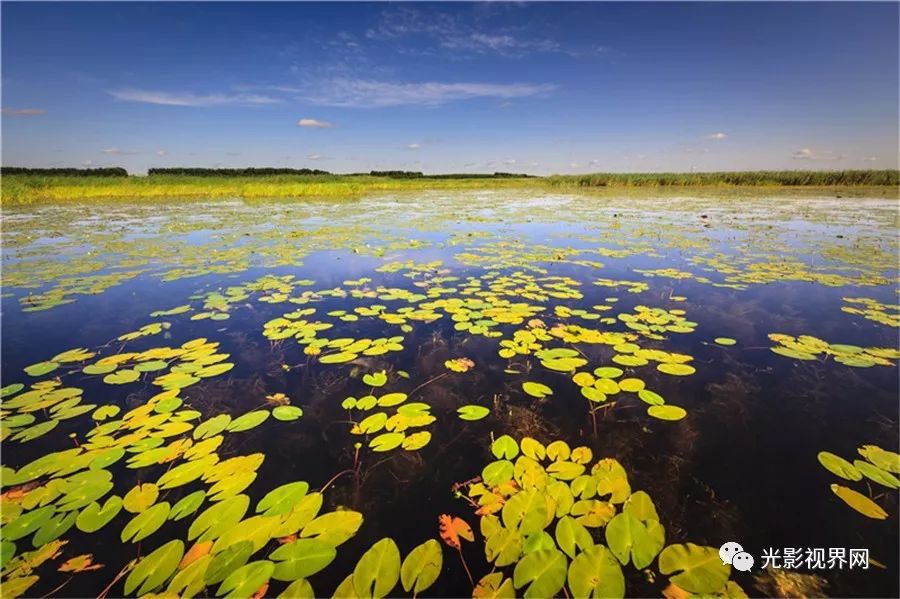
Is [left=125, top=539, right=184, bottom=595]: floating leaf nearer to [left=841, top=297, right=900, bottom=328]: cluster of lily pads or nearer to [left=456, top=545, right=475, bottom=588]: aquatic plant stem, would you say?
[left=456, top=545, right=475, bottom=588]: aquatic plant stem

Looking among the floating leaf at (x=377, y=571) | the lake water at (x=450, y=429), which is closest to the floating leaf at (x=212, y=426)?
the lake water at (x=450, y=429)

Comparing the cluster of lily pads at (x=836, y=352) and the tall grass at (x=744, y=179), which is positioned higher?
the tall grass at (x=744, y=179)

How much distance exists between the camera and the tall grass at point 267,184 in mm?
20016

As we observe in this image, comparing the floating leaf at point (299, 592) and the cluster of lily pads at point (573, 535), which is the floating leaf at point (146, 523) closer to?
the floating leaf at point (299, 592)

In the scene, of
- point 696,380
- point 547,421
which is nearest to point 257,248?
point 547,421

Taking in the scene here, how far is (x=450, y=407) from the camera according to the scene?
2268 mm

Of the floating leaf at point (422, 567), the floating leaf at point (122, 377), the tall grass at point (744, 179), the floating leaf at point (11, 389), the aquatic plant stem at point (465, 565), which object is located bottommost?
the aquatic plant stem at point (465, 565)

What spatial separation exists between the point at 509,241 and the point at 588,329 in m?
4.96

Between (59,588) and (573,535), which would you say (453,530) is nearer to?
(573,535)

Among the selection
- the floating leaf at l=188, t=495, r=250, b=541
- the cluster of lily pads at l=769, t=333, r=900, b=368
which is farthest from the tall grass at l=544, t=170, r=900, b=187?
the floating leaf at l=188, t=495, r=250, b=541

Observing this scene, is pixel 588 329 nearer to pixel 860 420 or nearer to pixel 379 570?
pixel 860 420

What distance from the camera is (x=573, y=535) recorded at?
1361 millimetres

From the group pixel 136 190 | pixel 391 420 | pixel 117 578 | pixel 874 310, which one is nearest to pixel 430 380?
pixel 391 420

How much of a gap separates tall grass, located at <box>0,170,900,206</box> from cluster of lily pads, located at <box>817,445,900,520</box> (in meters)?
26.9
